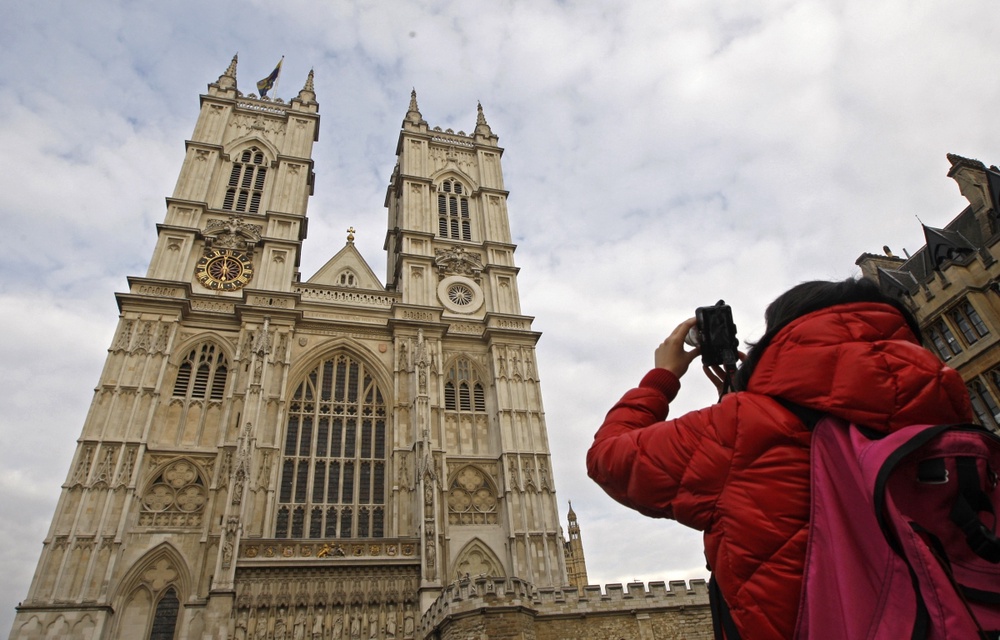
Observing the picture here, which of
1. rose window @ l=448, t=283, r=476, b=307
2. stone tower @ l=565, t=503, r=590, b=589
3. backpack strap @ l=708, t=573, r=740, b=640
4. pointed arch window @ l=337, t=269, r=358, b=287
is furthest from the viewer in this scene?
stone tower @ l=565, t=503, r=590, b=589

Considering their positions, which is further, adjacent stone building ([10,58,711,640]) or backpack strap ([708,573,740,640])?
adjacent stone building ([10,58,711,640])

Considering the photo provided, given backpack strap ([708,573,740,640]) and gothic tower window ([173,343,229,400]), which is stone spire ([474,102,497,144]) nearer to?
gothic tower window ([173,343,229,400])

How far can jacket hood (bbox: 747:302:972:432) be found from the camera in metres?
1.71

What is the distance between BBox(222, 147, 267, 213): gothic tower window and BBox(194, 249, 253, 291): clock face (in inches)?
115

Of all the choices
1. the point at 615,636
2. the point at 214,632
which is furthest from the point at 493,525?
the point at 214,632

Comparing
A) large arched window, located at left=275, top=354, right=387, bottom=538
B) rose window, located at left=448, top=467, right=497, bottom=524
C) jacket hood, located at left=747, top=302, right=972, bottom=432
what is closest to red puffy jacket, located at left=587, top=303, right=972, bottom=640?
jacket hood, located at left=747, top=302, right=972, bottom=432

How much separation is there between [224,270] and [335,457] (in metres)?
10.2

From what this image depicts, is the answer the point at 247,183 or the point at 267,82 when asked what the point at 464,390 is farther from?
the point at 267,82

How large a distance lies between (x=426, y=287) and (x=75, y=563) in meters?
16.5

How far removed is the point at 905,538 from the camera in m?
1.49

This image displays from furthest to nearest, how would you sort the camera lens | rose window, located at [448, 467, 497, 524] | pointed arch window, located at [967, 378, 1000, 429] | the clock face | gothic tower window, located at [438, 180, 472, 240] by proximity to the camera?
1. gothic tower window, located at [438, 180, 472, 240]
2. the clock face
3. rose window, located at [448, 467, 497, 524]
4. pointed arch window, located at [967, 378, 1000, 429]
5. the camera lens

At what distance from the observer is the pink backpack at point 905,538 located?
1.44m

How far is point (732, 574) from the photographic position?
183 centimetres

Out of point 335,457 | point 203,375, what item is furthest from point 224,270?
point 335,457
